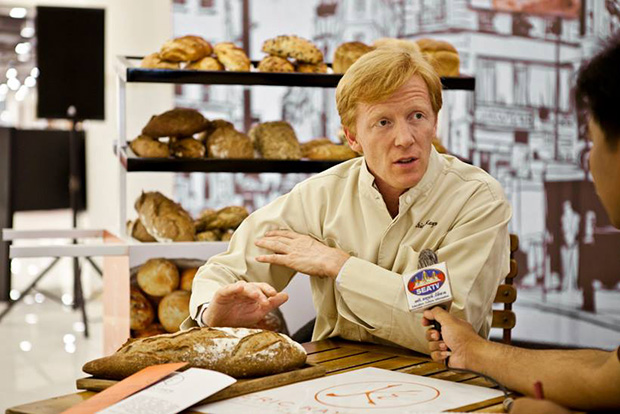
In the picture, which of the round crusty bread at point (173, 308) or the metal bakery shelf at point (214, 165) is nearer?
the round crusty bread at point (173, 308)

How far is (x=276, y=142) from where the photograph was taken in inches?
151

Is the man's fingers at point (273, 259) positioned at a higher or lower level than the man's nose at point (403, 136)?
lower

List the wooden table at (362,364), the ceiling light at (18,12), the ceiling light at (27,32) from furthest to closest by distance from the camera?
the ceiling light at (27,32) → the ceiling light at (18,12) → the wooden table at (362,364)

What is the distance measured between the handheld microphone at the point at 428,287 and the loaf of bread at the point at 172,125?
213 centimetres

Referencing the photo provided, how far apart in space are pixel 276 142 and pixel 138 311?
99cm

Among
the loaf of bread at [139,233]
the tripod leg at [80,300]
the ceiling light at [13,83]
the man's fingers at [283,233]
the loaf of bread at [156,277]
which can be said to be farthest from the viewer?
the ceiling light at [13,83]

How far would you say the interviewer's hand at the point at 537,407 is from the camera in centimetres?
120

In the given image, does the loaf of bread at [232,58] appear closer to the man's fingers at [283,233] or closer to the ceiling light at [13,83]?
the man's fingers at [283,233]

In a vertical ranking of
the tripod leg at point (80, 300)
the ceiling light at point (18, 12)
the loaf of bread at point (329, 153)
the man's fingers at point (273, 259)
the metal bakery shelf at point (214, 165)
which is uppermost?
the ceiling light at point (18, 12)

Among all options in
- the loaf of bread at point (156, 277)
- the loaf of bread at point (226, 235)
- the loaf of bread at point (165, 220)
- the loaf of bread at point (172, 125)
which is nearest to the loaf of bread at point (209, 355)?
the loaf of bread at point (156, 277)

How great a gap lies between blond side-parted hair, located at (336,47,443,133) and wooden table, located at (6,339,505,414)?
641 millimetres

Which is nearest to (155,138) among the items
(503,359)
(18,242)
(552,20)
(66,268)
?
(503,359)

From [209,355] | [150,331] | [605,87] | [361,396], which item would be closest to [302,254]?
[209,355]

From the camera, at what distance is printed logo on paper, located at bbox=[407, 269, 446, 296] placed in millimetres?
1724
